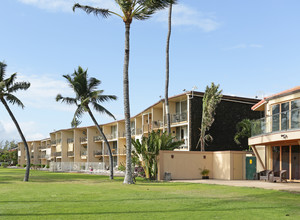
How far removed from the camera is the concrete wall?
27016 mm

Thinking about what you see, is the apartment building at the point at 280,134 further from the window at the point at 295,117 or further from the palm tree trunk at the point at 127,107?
the palm tree trunk at the point at 127,107

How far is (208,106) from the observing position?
115 ft

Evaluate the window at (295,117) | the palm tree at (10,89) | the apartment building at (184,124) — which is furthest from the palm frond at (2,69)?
the window at (295,117)

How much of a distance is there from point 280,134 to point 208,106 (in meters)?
13.2

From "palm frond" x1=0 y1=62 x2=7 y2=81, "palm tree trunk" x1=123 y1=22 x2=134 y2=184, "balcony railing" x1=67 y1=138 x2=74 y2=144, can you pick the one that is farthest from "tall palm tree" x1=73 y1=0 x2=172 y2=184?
"balcony railing" x1=67 y1=138 x2=74 y2=144

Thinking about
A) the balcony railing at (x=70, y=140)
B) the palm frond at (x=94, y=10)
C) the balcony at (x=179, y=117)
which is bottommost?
the balcony railing at (x=70, y=140)

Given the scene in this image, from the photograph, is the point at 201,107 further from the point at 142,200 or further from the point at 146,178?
the point at 142,200

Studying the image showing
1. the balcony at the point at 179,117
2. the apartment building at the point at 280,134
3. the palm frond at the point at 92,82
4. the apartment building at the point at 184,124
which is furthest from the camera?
the balcony at the point at 179,117

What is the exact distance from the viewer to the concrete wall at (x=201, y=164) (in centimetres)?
2702

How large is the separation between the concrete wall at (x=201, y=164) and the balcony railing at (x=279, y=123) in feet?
9.30

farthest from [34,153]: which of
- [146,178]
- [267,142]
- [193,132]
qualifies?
[267,142]

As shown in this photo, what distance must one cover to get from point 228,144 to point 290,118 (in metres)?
16.9

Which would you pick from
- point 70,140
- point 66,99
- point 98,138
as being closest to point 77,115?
point 66,99

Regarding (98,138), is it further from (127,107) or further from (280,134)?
(280,134)
